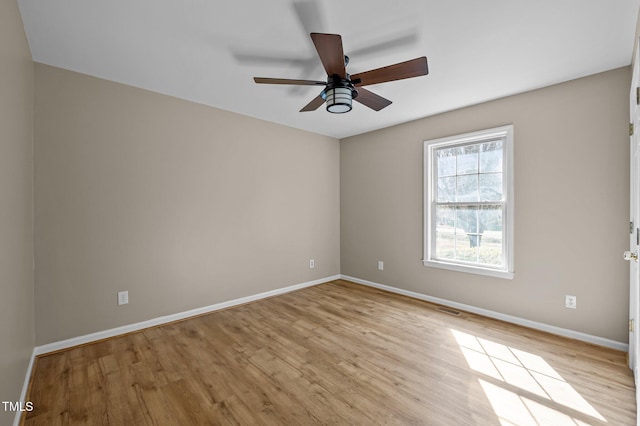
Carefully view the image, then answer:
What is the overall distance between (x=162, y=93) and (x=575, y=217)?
Answer: 450 centimetres

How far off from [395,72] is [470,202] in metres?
2.25

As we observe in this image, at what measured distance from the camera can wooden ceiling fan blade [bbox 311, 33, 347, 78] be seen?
5.34ft

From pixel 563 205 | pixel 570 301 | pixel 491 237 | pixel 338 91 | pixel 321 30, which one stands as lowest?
pixel 570 301

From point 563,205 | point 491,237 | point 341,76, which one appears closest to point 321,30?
point 341,76

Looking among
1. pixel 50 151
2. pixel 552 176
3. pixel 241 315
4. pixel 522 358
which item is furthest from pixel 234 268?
pixel 552 176

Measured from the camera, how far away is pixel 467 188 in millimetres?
3596

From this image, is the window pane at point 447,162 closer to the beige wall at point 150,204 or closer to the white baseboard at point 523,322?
the white baseboard at point 523,322

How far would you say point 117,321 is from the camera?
284 cm

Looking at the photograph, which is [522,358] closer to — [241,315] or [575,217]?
[575,217]

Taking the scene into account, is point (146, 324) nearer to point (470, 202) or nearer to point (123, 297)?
point (123, 297)

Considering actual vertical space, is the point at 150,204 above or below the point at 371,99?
below

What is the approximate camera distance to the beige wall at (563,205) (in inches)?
99.7

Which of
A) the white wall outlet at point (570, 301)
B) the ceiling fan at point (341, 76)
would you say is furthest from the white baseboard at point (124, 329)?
the white wall outlet at point (570, 301)

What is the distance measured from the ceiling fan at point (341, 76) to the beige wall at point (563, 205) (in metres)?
1.77
